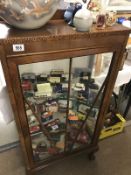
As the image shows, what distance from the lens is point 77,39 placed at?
0.77 metres

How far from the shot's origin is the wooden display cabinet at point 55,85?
72 centimetres

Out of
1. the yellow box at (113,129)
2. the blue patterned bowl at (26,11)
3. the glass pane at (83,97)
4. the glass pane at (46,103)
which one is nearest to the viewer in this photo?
the blue patterned bowl at (26,11)

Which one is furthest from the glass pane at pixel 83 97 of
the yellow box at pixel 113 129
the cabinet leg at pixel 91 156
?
the yellow box at pixel 113 129

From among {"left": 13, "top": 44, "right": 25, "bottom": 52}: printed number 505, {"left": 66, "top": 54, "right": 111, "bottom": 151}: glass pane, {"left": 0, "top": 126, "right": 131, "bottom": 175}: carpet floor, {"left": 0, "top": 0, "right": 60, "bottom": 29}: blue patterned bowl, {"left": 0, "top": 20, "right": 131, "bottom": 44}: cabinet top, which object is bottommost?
{"left": 0, "top": 126, "right": 131, "bottom": 175}: carpet floor

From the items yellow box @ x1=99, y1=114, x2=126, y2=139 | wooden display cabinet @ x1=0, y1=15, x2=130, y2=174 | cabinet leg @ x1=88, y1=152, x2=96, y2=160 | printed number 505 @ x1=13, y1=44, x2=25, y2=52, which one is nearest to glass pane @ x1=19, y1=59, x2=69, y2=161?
wooden display cabinet @ x1=0, y1=15, x2=130, y2=174

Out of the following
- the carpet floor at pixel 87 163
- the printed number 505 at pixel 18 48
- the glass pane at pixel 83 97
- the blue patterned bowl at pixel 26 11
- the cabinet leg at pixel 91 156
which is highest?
the blue patterned bowl at pixel 26 11

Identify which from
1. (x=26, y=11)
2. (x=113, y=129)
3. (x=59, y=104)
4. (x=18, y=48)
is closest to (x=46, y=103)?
(x=59, y=104)

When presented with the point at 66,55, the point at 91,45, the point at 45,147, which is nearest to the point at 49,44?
the point at 66,55

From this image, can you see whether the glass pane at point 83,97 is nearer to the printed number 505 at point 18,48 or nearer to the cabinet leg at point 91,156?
the cabinet leg at point 91,156

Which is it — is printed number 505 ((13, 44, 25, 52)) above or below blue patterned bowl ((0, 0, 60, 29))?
below

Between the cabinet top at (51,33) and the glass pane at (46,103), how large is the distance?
0.19 meters

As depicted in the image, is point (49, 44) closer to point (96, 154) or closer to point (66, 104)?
point (66, 104)

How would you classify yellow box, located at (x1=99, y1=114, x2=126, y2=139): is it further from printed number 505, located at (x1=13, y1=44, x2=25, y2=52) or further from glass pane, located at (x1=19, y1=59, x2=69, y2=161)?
printed number 505, located at (x1=13, y1=44, x2=25, y2=52)

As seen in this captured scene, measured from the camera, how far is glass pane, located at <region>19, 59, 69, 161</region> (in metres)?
1.00
